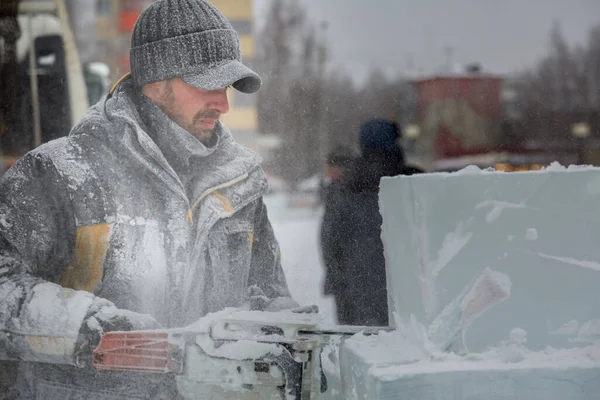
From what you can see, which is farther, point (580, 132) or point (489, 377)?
point (580, 132)

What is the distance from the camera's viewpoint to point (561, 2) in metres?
2.02

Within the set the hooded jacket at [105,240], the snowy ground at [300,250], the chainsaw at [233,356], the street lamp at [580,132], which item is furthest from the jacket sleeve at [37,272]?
the street lamp at [580,132]

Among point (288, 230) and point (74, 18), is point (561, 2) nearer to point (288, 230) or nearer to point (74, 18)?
point (288, 230)

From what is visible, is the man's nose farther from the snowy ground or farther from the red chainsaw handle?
the red chainsaw handle

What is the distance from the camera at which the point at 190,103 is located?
1.98 m

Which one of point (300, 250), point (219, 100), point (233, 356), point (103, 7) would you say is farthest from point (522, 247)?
point (103, 7)

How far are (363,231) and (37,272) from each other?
100 cm

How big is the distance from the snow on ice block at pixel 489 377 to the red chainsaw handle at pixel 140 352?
0.62 m

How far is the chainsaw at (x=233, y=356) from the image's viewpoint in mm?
1825

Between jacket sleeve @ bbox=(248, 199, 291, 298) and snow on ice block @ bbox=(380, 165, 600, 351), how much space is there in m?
0.59

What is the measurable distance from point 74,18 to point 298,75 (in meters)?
0.76

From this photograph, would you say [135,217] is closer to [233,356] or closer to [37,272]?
[37,272]

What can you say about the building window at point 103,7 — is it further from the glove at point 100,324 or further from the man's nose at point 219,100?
the glove at point 100,324

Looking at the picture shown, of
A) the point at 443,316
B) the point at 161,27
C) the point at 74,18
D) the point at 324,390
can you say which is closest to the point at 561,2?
the point at 443,316
